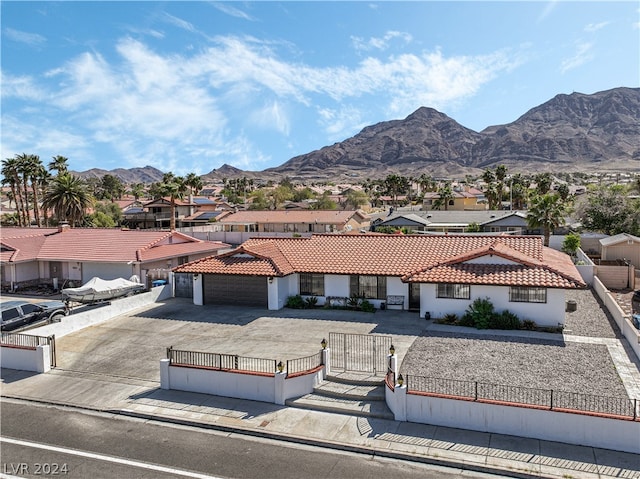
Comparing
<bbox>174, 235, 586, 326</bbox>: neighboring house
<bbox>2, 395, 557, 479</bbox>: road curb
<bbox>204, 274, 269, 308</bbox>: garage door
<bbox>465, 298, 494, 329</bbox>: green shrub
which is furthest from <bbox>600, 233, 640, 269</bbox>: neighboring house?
<bbox>2, 395, 557, 479</bbox>: road curb

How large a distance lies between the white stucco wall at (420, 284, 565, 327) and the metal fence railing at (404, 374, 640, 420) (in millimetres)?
7963

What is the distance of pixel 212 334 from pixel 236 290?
598cm

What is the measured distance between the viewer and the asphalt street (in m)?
12.3

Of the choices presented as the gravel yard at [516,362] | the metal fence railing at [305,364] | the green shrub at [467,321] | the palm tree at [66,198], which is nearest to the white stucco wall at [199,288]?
the metal fence railing at [305,364]

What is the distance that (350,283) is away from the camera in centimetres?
2752

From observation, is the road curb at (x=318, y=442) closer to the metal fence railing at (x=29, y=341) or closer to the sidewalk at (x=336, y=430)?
the sidewalk at (x=336, y=430)

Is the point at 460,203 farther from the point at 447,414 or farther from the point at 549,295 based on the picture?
the point at 447,414

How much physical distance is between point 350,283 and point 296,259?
3781 millimetres

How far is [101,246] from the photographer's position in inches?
1452

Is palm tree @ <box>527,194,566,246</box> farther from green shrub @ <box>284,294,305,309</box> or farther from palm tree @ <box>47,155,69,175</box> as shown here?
palm tree @ <box>47,155,69,175</box>

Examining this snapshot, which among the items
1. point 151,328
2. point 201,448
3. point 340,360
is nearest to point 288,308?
point 151,328

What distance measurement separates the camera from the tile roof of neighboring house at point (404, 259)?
23.8 m

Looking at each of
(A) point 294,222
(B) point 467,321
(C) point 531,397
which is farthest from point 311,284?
(A) point 294,222

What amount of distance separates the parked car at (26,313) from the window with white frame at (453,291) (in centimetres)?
1909
